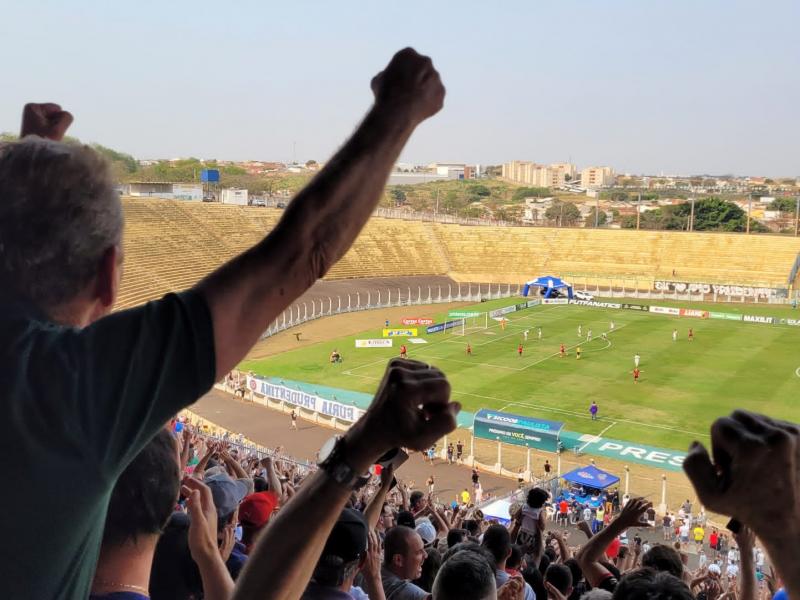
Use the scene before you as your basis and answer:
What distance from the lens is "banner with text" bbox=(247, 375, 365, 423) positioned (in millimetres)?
29755

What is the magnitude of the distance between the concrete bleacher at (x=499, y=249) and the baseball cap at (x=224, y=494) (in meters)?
55.1

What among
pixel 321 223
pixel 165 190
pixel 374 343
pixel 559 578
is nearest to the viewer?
pixel 321 223

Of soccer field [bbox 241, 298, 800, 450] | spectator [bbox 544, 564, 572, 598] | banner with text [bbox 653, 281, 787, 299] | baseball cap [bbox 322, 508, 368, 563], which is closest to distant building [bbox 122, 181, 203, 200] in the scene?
soccer field [bbox 241, 298, 800, 450]

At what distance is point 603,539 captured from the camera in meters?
4.70

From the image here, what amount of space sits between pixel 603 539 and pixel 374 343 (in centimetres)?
3871

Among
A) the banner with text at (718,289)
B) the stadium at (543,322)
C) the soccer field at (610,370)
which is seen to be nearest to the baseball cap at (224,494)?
the stadium at (543,322)

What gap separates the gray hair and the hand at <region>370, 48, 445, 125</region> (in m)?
0.71

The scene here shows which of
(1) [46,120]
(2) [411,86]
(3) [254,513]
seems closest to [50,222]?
(2) [411,86]

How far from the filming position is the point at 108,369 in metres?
1.55

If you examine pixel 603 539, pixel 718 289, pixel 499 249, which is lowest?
pixel 718 289

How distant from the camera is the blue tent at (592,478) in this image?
21969mm

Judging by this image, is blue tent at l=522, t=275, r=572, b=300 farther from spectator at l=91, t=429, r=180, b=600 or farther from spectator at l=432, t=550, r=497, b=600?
spectator at l=91, t=429, r=180, b=600

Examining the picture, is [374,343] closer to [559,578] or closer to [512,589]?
[559,578]

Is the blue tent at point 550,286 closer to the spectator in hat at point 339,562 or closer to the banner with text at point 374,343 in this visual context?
the banner with text at point 374,343
